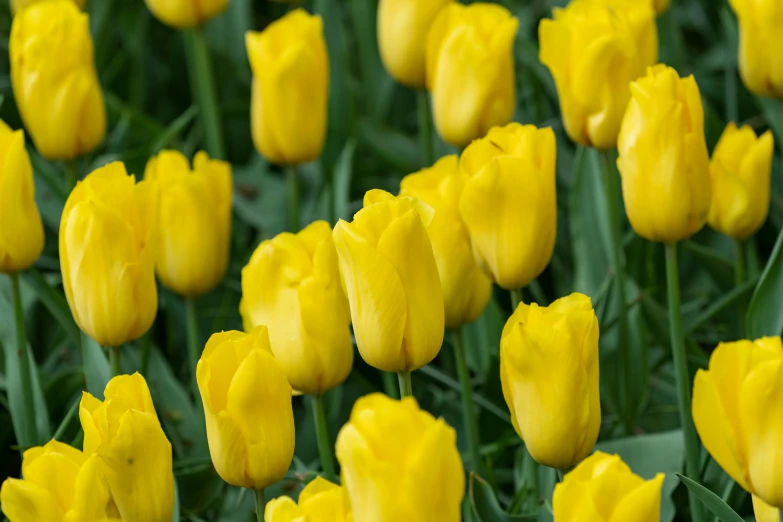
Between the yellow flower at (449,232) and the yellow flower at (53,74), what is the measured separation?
464 millimetres

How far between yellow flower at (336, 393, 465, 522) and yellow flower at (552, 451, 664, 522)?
8cm

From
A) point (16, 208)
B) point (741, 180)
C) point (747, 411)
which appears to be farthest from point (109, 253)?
point (741, 180)

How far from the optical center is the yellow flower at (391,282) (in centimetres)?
69

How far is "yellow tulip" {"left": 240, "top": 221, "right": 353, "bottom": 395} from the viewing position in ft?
2.64

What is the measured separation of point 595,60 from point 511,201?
19 centimetres

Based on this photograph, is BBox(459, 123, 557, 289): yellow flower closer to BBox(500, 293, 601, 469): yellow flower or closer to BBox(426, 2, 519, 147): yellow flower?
BBox(500, 293, 601, 469): yellow flower

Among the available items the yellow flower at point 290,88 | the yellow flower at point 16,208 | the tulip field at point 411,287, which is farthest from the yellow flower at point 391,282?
the yellow flower at point 290,88

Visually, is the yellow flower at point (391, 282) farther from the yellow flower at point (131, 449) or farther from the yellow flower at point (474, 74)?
the yellow flower at point (474, 74)

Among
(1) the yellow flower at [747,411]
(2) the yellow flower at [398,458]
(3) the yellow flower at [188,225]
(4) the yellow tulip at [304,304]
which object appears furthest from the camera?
(3) the yellow flower at [188,225]

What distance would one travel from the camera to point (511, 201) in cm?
83

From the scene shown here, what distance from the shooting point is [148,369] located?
117cm

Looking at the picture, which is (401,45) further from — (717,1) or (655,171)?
(717,1)

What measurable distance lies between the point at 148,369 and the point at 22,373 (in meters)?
0.18

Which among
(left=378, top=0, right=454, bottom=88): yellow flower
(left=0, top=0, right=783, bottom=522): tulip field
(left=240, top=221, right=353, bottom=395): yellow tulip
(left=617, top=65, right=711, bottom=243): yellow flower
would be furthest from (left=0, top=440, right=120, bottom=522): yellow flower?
(left=378, top=0, right=454, bottom=88): yellow flower
